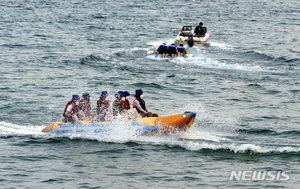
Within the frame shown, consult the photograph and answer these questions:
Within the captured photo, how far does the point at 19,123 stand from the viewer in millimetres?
14375

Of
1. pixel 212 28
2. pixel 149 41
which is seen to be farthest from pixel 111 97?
pixel 212 28

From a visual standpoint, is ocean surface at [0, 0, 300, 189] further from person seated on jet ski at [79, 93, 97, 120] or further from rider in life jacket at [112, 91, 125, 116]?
person seated on jet ski at [79, 93, 97, 120]

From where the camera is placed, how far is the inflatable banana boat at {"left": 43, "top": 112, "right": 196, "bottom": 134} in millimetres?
12367

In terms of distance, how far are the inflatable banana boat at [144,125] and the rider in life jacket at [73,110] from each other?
0.81ft

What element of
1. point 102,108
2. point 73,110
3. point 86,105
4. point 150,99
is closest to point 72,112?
point 73,110

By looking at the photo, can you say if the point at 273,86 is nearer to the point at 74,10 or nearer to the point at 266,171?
the point at 266,171

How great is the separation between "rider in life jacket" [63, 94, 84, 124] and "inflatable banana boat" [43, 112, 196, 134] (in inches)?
9.7

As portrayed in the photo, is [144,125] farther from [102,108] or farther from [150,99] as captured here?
[150,99]
